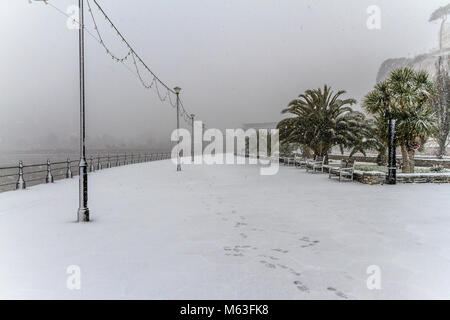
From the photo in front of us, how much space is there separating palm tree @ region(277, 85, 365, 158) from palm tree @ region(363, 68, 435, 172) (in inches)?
238

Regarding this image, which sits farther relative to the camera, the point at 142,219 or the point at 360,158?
the point at 360,158

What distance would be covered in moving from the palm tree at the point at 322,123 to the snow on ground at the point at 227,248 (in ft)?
46.5

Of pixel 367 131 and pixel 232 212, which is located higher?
pixel 367 131

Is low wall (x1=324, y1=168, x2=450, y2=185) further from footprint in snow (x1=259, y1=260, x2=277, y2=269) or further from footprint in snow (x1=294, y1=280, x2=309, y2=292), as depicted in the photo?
footprint in snow (x1=294, y1=280, x2=309, y2=292)

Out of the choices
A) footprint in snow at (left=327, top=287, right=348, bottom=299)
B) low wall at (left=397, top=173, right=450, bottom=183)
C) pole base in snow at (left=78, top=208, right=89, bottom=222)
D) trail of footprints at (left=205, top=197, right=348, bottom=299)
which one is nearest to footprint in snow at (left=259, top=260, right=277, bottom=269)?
trail of footprints at (left=205, top=197, right=348, bottom=299)

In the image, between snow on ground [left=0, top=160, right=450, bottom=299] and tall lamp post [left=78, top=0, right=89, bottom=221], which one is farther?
tall lamp post [left=78, top=0, right=89, bottom=221]

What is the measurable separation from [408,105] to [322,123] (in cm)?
834

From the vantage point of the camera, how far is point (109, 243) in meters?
5.90

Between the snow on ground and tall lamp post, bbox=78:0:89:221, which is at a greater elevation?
tall lamp post, bbox=78:0:89:221

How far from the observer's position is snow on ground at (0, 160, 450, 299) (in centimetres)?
400

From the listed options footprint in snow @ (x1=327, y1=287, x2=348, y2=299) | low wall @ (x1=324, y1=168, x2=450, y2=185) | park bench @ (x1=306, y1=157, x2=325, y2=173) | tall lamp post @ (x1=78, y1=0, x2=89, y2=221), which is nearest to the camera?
footprint in snow @ (x1=327, y1=287, x2=348, y2=299)
